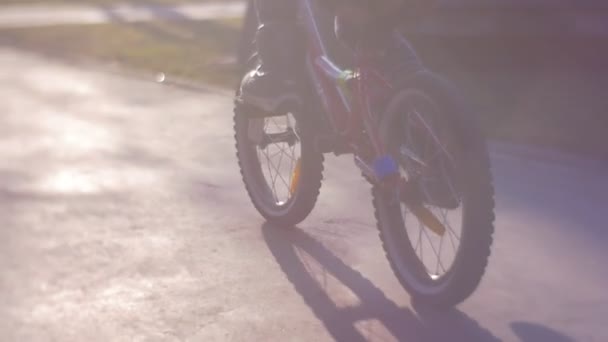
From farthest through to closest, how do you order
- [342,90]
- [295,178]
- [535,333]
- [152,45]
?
[152,45] < [295,178] < [342,90] < [535,333]

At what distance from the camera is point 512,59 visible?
11.5 meters

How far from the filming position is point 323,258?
5738mm

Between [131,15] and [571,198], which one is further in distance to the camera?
[131,15]

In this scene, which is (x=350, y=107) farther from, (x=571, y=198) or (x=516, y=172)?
(x=516, y=172)

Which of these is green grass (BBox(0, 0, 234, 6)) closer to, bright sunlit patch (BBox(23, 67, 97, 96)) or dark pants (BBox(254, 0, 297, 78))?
bright sunlit patch (BBox(23, 67, 97, 96))

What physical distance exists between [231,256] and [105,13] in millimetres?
17155

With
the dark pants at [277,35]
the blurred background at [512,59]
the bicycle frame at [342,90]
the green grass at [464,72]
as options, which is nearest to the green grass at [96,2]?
the green grass at [464,72]

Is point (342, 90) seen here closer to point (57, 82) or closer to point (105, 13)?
point (57, 82)

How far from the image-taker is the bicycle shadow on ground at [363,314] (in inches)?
182

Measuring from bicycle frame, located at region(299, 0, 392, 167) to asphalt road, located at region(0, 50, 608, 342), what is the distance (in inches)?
27.1

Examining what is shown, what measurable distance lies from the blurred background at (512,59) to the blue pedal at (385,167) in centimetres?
322

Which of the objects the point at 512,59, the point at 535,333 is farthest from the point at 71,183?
the point at 512,59

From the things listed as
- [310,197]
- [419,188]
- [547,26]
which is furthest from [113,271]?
[547,26]

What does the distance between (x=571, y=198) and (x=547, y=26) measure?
4.22 metres
